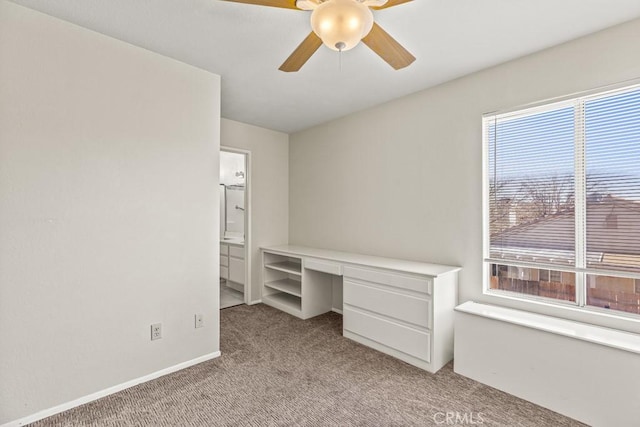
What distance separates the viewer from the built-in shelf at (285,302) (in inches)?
149

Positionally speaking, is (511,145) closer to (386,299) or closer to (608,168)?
(608,168)

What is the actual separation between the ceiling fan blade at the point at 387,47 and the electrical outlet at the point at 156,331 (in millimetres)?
2437

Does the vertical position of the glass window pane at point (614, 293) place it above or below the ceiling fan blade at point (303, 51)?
below

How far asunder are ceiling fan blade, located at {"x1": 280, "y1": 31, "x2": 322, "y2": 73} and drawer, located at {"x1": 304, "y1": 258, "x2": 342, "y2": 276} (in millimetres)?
2010

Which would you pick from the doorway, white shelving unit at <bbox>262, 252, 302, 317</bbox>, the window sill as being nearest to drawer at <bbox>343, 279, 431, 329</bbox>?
the window sill

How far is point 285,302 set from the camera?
399 cm

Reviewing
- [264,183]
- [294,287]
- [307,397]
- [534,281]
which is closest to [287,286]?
[294,287]

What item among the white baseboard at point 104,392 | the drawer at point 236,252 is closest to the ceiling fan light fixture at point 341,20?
the white baseboard at point 104,392

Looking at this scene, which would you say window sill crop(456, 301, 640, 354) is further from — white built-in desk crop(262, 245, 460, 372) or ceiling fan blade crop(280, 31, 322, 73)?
ceiling fan blade crop(280, 31, 322, 73)

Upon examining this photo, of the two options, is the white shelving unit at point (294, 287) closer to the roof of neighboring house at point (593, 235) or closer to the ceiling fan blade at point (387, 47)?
the roof of neighboring house at point (593, 235)

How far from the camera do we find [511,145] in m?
2.51

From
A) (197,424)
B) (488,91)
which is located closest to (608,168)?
Result: (488,91)

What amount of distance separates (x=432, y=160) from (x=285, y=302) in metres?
2.53

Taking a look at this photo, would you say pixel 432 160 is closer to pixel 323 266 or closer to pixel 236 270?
pixel 323 266
